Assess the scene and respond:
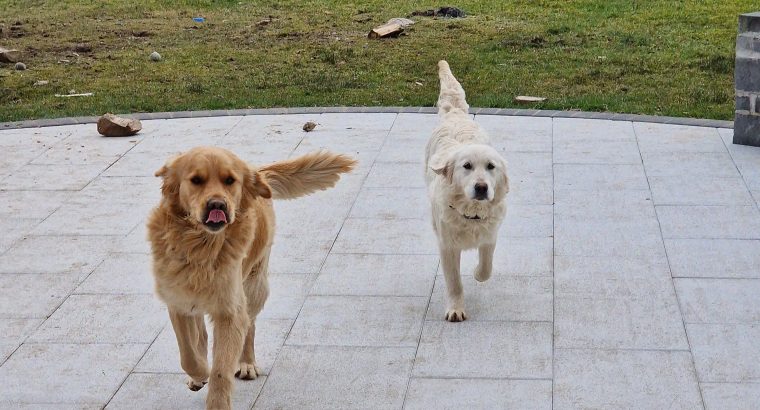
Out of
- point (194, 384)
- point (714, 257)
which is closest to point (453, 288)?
point (194, 384)

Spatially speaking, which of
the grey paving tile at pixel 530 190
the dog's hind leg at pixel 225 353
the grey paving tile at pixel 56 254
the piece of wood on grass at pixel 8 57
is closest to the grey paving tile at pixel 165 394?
the dog's hind leg at pixel 225 353

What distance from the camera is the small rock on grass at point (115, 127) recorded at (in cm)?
1120

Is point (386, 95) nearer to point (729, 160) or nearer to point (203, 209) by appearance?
point (729, 160)

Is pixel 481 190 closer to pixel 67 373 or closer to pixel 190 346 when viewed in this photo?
pixel 190 346

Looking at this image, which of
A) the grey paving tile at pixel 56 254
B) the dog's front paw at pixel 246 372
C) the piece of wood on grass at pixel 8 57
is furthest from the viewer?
the piece of wood on grass at pixel 8 57

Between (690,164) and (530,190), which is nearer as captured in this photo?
(530,190)

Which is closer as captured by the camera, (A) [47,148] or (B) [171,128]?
(A) [47,148]

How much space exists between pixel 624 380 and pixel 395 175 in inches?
169

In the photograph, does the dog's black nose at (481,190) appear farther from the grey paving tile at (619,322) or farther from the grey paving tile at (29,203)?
the grey paving tile at (29,203)

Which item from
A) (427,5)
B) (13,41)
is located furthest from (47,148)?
(427,5)

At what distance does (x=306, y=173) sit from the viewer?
19.2 feet

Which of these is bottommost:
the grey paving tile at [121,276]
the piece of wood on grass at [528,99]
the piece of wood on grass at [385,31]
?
the piece of wood on grass at [385,31]

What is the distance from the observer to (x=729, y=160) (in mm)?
9617

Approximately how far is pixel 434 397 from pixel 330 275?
194cm
